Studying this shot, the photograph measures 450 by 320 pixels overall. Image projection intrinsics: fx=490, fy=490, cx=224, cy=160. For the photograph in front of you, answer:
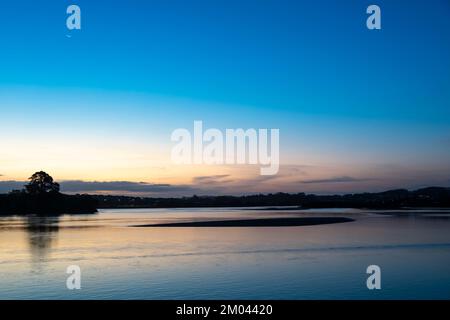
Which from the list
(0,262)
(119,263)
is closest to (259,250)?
(119,263)

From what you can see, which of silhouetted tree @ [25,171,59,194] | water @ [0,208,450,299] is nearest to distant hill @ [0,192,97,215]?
silhouetted tree @ [25,171,59,194]

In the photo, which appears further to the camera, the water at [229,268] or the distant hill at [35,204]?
the distant hill at [35,204]

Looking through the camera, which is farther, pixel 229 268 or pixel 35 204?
pixel 35 204

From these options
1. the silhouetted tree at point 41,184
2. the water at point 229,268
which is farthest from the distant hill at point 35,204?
the water at point 229,268

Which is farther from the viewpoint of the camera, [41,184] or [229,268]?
[41,184]

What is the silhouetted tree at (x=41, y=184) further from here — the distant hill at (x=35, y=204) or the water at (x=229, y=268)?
the water at (x=229, y=268)

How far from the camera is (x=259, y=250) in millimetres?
41281

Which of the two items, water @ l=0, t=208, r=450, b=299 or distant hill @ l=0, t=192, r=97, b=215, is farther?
distant hill @ l=0, t=192, r=97, b=215

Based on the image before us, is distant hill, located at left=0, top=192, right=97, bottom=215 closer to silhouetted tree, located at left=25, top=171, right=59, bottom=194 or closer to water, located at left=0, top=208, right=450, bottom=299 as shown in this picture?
silhouetted tree, located at left=25, top=171, right=59, bottom=194

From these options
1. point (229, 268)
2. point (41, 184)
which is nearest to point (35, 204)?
point (41, 184)

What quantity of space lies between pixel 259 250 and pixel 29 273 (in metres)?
18.6

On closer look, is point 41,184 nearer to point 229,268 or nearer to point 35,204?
point 35,204

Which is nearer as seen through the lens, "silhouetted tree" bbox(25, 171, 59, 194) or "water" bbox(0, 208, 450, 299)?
"water" bbox(0, 208, 450, 299)

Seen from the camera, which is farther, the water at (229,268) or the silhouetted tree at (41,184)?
the silhouetted tree at (41,184)
